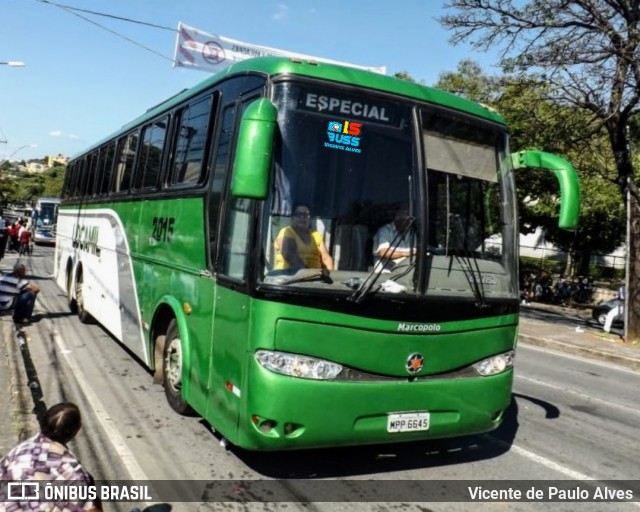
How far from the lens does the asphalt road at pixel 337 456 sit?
4.59m

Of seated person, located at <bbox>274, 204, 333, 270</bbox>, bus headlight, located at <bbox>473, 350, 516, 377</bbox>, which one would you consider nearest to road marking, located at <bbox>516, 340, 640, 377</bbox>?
bus headlight, located at <bbox>473, 350, 516, 377</bbox>

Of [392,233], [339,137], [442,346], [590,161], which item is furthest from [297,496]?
[590,161]

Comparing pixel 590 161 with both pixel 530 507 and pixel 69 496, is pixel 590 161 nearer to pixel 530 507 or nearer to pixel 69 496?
pixel 530 507

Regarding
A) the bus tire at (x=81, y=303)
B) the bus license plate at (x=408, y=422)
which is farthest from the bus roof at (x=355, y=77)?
the bus tire at (x=81, y=303)

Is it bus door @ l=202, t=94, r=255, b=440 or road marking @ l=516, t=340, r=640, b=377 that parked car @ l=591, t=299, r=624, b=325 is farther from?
bus door @ l=202, t=94, r=255, b=440

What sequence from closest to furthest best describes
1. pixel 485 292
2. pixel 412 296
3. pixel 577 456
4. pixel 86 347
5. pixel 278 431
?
pixel 278 431
pixel 412 296
pixel 485 292
pixel 577 456
pixel 86 347

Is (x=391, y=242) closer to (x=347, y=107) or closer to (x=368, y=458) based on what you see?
(x=347, y=107)

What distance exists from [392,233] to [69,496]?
2.68 meters

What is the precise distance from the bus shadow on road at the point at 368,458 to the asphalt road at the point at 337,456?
0.03ft

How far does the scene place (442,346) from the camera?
475 centimetres

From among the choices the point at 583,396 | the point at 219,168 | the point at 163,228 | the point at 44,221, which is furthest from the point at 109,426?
the point at 44,221

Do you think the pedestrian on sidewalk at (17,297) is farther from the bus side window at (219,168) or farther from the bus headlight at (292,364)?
the bus headlight at (292,364)

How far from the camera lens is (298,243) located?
14.3 ft

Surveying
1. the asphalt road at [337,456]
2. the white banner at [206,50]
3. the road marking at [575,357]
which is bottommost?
the road marking at [575,357]
